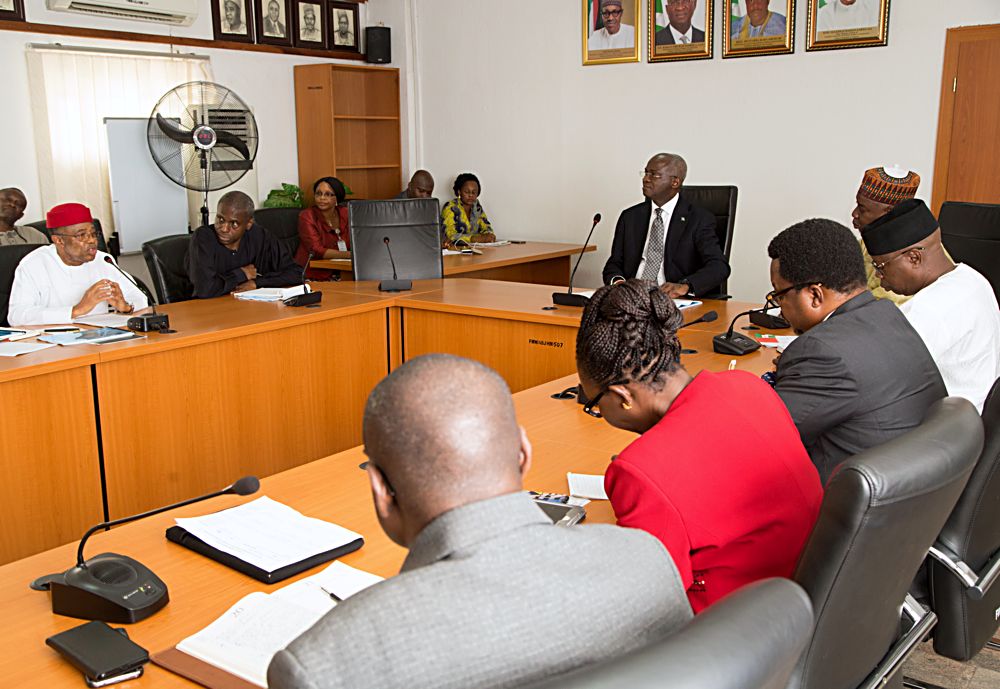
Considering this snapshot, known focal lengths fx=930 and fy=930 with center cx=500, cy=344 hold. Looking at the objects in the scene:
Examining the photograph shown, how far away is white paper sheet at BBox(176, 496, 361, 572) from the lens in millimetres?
1557

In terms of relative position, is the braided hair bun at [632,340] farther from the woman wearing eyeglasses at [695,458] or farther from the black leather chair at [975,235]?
the black leather chair at [975,235]

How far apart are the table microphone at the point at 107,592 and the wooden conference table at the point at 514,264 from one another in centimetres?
386

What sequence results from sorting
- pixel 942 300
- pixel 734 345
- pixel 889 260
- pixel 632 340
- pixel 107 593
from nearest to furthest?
1. pixel 107 593
2. pixel 632 340
3. pixel 942 300
4. pixel 889 260
5. pixel 734 345

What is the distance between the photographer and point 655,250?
4.68 m

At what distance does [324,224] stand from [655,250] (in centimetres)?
270

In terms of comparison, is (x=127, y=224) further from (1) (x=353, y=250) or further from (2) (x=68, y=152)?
(1) (x=353, y=250)

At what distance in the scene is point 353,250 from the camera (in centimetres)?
454

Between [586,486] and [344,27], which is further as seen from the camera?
[344,27]

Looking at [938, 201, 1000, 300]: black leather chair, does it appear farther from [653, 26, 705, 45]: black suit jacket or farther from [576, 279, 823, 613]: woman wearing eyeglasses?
[653, 26, 705, 45]: black suit jacket

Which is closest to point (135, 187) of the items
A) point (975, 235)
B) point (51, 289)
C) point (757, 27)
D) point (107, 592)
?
point (51, 289)

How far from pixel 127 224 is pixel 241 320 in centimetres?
294

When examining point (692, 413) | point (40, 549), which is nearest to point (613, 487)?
point (692, 413)

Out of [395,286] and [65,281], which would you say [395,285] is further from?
[65,281]

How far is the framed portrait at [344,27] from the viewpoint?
7332mm
